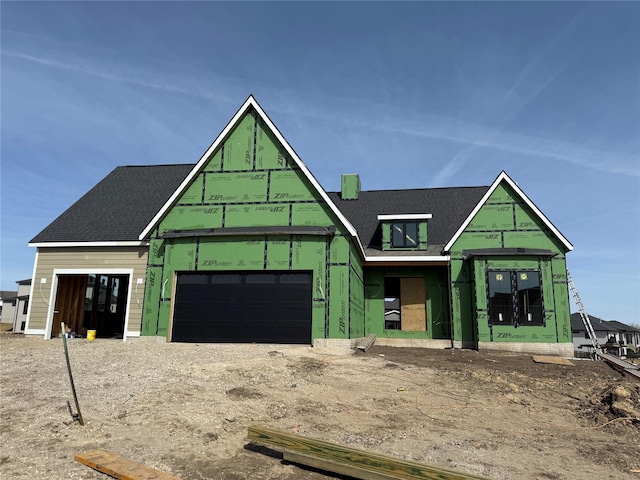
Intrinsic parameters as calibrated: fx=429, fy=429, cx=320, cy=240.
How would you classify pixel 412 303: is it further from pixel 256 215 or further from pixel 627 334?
pixel 627 334

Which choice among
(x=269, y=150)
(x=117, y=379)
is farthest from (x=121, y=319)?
(x=117, y=379)

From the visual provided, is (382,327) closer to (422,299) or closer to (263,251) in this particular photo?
(422,299)

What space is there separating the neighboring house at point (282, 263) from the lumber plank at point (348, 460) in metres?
9.34

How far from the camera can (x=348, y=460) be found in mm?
5605

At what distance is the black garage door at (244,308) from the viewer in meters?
16.0

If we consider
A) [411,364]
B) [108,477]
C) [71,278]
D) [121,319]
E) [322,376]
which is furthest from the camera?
[121,319]

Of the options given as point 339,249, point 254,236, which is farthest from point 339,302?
point 254,236

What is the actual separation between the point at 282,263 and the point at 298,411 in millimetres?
8097

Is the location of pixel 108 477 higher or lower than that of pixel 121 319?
lower

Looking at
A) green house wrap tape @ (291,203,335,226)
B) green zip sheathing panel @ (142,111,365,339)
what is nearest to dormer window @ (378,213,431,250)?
green zip sheathing panel @ (142,111,365,339)

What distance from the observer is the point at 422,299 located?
2120cm

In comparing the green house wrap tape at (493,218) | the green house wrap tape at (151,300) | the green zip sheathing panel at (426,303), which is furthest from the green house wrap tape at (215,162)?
the green house wrap tape at (493,218)

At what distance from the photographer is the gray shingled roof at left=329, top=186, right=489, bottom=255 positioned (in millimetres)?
22141

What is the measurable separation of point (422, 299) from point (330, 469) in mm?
16253
